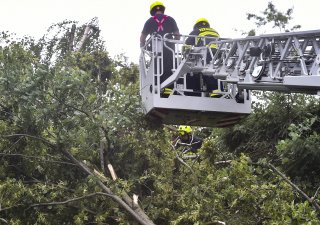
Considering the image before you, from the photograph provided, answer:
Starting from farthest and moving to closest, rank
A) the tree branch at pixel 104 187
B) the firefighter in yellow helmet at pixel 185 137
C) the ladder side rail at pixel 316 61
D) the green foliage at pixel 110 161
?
the firefighter in yellow helmet at pixel 185 137 → the tree branch at pixel 104 187 → the green foliage at pixel 110 161 → the ladder side rail at pixel 316 61

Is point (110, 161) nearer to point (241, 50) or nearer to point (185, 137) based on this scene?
point (185, 137)

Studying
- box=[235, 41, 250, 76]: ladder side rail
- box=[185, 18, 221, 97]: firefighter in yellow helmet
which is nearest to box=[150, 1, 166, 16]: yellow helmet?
box=[185, 18, 221, 97]: firefighter in yellow helmet

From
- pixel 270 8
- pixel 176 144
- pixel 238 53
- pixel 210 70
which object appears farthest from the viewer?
pixel 270 8

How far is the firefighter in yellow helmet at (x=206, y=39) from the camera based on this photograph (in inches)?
243

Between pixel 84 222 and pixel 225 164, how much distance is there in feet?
8.23

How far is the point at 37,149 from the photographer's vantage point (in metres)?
7.36

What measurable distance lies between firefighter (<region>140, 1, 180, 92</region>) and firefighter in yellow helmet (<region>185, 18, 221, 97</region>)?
0.24 metres

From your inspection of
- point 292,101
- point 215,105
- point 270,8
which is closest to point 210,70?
point 215,105

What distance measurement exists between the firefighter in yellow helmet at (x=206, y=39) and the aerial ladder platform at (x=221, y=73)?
1.1 inches

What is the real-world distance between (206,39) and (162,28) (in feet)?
2.37

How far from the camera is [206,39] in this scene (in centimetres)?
623

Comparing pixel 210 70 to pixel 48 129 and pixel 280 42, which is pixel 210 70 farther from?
pixel 48 129

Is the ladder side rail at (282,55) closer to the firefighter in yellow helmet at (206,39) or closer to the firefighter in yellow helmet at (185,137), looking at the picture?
the firefighter in yellow helmet at (206,39)

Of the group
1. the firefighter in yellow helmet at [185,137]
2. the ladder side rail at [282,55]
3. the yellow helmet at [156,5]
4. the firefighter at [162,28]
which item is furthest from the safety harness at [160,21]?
the firefighter in yellow helmet at [185,137]
